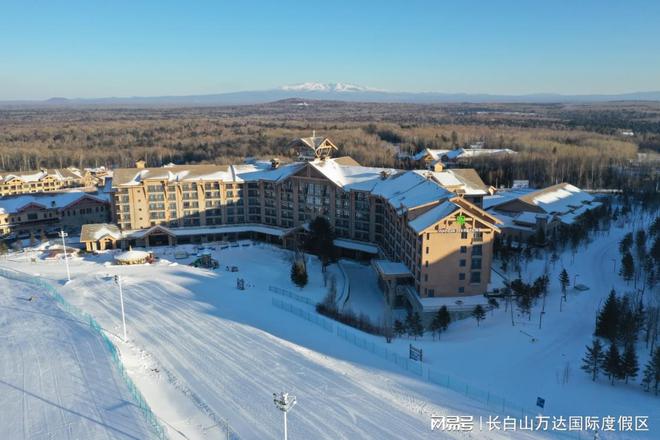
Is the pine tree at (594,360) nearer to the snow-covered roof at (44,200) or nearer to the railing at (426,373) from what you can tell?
the railing at (426,373)

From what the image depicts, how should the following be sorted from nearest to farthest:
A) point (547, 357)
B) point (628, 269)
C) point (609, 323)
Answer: point (547, 357) → point (609, 323) → point (628, 269)

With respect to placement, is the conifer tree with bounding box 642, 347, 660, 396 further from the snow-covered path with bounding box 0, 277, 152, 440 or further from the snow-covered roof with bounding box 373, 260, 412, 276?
the snow-covered path with bounding box 0, 277, 152, 440

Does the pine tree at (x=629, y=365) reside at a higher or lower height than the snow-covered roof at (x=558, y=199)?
lower

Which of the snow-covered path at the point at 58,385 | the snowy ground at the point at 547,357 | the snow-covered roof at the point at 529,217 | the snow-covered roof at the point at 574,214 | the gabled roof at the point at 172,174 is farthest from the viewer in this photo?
A: the snow-covered roof at the point at 574,214

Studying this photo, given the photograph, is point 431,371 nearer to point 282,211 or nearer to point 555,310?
point 555,310

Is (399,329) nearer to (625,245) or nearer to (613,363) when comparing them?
(613,363)

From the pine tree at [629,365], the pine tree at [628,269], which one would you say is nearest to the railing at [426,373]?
the pine tree at [629,365]

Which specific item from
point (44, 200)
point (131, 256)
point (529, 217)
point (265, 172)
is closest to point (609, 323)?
point (529, 217)
